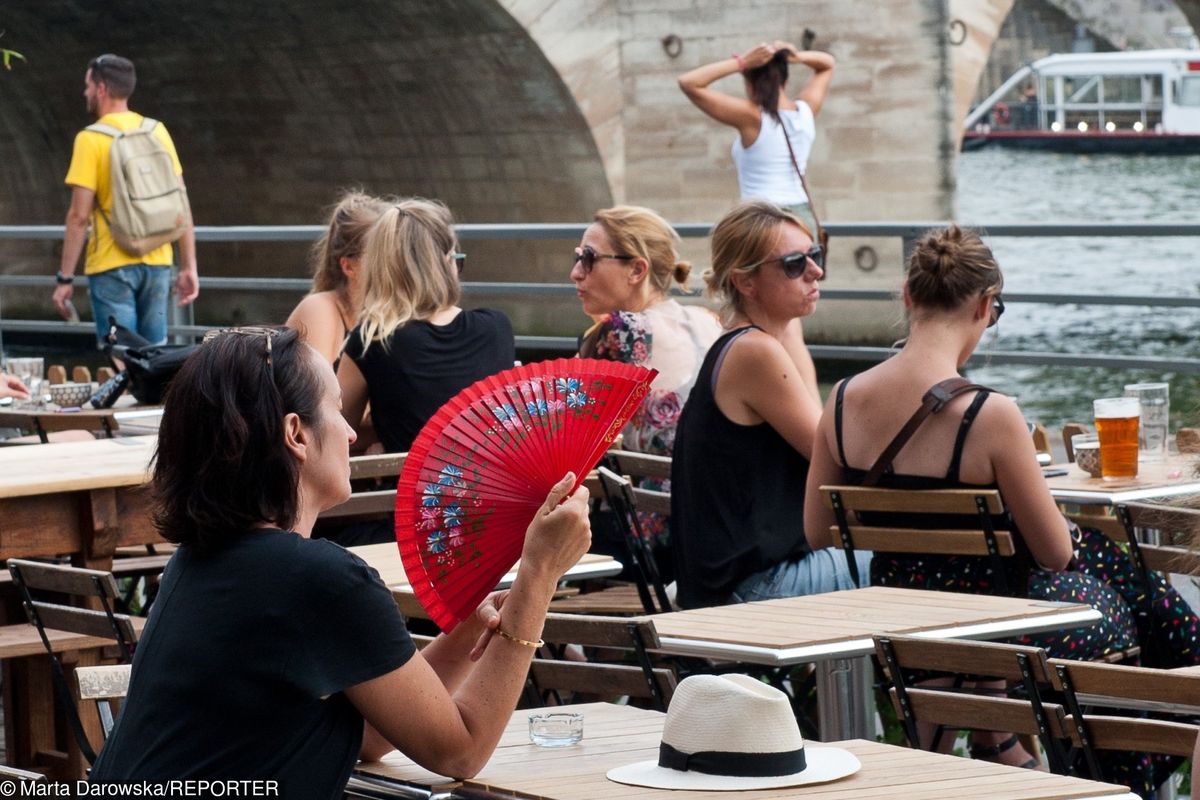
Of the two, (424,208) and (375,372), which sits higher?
(424,208)

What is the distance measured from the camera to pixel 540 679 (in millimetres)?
3307

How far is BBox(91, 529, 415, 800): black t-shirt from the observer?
92.9 inches

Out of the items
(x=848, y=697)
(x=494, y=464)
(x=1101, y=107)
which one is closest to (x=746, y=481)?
(x=848, y=697)

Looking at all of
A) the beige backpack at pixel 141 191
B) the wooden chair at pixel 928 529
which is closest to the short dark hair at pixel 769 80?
the beige backpack at pixel 141 191

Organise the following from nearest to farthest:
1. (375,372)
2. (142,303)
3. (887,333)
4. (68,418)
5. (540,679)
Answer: (540,679) → (375,372) → (68,418) → (142,303) → (887,333)

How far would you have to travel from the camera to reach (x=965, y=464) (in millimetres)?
4234

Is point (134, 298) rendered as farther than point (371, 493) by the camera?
Yes

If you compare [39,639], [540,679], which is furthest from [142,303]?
[540,679]

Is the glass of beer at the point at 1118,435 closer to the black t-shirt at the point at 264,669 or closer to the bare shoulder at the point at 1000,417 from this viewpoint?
the bare shoulder at the point at 1000,417

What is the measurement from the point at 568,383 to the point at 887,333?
1367 centimetres

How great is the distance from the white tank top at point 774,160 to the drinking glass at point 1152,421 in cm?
387

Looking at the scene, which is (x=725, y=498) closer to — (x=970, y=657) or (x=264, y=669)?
(x=970, y=657)

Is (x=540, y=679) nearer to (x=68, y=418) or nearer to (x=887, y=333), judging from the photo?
(x=68, y=418)

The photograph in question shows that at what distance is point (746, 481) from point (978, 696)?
1.61 meters
